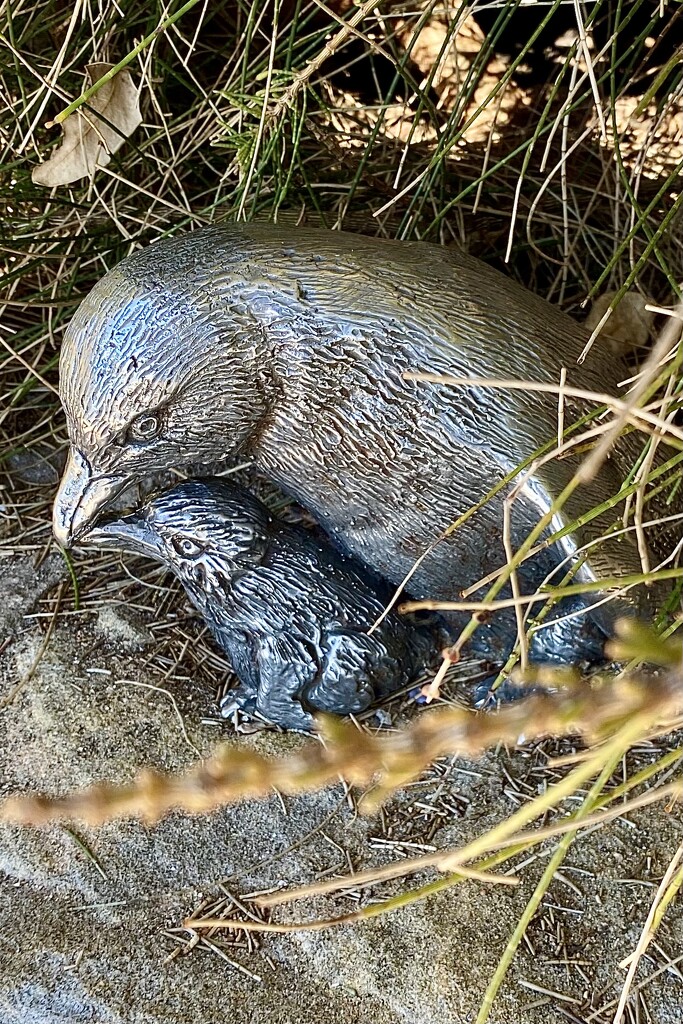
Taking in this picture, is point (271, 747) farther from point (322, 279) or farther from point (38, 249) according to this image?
point (38, 249)

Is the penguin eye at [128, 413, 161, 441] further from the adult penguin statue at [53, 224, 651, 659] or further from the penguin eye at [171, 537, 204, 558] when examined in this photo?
the penguin eye at [171, 537, 204, 558]

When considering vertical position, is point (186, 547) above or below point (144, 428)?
below

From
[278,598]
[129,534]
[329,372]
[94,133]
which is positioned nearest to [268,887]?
[278,598]

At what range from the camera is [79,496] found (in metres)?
1.05

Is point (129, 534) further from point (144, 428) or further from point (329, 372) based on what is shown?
point (329, 372)

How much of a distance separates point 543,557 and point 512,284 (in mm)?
316

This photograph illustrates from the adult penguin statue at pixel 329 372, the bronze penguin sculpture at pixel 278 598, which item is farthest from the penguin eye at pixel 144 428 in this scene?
the bronze penguin sculpture at pixel 278 598

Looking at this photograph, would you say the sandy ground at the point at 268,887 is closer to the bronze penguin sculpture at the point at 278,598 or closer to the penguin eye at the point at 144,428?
the bronze penguin sculpture at the point at 278,598

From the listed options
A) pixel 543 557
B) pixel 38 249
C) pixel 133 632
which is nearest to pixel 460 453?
pixel 543 557

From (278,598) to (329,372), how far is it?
0.29 meters

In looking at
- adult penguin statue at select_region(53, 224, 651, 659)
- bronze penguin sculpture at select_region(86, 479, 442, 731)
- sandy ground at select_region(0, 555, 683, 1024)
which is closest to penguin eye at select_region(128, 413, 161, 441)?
adult penguin statue at select_region(53, 224, 651, 659)

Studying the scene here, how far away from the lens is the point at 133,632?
128 centimetres

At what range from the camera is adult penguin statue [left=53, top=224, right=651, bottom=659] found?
961mm

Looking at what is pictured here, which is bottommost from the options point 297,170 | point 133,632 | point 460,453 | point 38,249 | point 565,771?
point 133,632
